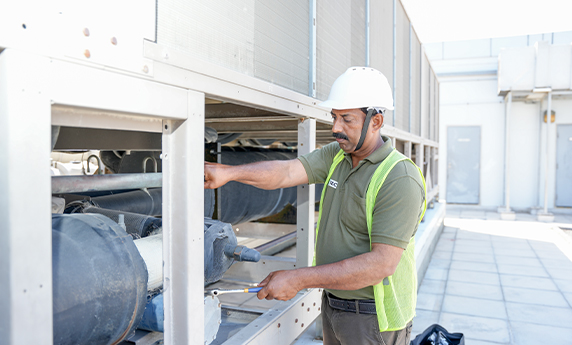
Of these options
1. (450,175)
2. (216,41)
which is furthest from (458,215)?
(216,41)

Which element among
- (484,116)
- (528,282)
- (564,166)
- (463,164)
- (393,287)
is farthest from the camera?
(463,164)

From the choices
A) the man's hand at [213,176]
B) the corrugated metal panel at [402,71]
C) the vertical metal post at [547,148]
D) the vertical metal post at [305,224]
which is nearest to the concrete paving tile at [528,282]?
the corrugated metal panel at [402,71]

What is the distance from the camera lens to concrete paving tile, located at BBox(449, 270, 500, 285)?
5005mm

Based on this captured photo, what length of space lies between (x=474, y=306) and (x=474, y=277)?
41.9 inches

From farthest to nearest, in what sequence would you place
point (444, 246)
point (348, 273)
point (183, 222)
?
point (444, 246), point (348, 273), point (183, 222)

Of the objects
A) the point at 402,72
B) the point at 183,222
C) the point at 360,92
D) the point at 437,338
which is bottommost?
the point at 437,338

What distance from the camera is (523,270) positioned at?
5461 mm

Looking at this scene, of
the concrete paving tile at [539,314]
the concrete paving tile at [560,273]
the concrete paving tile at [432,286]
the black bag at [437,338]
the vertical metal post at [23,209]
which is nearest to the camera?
the vertical metal post at [23,209]

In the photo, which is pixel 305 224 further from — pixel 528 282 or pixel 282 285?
pixel 528 282

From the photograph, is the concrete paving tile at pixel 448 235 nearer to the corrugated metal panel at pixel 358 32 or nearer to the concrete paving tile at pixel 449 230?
the concrete paving tile at pixel 449 230

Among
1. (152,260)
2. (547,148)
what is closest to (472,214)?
(547,148)

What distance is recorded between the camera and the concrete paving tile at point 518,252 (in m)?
6.29

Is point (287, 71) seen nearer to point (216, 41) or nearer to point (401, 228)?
point (216, 41)

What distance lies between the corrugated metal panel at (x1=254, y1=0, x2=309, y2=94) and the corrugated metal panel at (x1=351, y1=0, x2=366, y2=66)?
832 millimetres
